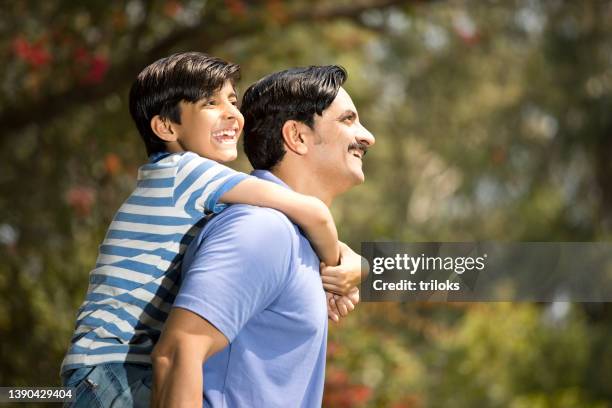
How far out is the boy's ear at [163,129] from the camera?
233 centimetres

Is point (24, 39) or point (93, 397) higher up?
point (24, 39)

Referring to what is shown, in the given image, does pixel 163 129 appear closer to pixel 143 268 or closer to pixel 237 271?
pixel 143 268

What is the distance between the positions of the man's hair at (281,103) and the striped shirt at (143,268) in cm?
10

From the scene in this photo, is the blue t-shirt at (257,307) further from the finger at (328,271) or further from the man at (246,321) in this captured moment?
the finger at (328,271)

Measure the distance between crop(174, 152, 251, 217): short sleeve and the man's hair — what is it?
10 centimetres

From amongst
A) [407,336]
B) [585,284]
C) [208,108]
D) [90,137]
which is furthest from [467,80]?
[208,108]

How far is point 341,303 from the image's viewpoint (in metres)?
2.25

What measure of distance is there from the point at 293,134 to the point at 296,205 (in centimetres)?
19

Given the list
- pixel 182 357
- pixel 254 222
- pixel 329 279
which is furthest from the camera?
pixel 329 279

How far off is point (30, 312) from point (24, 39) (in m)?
1.74

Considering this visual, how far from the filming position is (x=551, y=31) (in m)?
11.3

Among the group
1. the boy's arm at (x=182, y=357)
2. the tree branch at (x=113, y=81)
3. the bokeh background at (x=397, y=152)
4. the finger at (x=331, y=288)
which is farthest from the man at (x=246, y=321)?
the tree branch at (x=113, y=81)

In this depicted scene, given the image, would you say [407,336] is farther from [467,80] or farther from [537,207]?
Result: [467,80]

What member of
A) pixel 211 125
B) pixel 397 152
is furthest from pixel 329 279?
pixel 397 152
